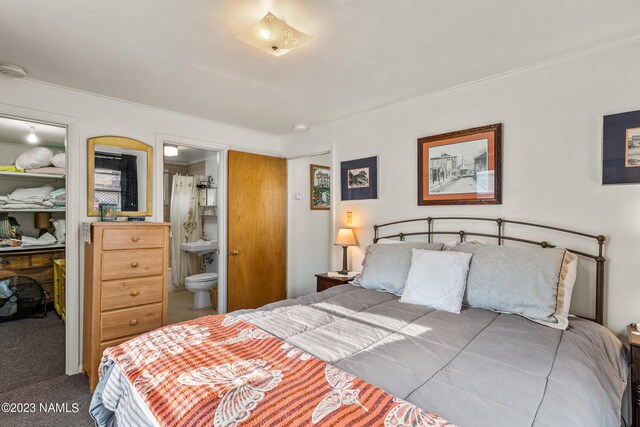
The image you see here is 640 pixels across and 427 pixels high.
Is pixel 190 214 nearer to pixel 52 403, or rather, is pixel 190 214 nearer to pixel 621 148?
pixel 52 403

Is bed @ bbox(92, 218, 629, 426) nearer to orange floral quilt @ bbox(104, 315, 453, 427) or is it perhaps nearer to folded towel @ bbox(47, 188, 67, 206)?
orange floral quilt @ bbox(104, 315, 453, 427)

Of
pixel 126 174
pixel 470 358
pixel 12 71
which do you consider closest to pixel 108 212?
pixel 126 174

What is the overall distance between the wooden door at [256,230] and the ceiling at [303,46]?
1166 millimetres

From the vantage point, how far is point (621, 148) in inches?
78.0

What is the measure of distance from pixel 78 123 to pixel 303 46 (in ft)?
7.04

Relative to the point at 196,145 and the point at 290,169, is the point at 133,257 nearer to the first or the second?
the point at 196,145

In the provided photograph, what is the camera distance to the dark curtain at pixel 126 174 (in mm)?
2939

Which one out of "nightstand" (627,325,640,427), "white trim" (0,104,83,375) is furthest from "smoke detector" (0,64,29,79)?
"nightstand" (627,325,640,427)

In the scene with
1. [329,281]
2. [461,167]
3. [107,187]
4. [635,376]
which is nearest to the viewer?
[635,376]

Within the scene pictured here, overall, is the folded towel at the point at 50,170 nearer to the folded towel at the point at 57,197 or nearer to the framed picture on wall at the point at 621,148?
the folded towel at the point at 57,197

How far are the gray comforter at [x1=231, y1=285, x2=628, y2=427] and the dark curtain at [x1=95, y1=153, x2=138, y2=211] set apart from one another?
1.89 metres

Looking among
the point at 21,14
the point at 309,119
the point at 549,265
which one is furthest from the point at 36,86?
the point at 549,265

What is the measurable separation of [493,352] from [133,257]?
2.58 metres

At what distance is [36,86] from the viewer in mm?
2572
